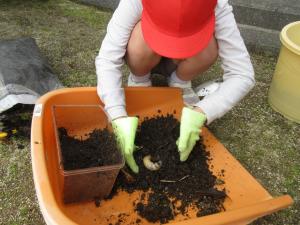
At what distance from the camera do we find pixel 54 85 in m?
1.80

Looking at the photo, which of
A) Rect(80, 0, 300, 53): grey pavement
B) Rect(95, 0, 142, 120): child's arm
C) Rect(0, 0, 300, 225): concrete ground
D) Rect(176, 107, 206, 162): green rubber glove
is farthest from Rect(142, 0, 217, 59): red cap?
Rect(80, 0, 300, 53): grey pavement

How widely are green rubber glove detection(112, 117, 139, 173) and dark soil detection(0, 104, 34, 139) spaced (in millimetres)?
428

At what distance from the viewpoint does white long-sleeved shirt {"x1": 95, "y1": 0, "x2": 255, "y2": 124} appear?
1421 mm

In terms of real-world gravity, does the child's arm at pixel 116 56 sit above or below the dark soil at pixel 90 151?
above

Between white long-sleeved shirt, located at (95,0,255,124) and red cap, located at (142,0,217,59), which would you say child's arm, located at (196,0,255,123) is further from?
red cap, located at (142,0,217,59)

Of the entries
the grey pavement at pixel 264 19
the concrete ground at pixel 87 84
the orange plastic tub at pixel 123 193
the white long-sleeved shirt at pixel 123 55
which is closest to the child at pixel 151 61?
the white long-sleeved shirt at pixel 123 55

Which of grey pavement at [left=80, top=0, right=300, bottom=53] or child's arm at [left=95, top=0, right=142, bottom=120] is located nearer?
child's arm at [left=95, top=0, right=142, bottom=120]

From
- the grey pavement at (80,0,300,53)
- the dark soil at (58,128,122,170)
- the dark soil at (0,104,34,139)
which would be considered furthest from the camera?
the grey pavement at (80,0,300,53)

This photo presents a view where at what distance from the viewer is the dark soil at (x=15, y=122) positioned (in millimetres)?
1603

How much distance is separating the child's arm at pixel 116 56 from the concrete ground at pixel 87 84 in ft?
1.35

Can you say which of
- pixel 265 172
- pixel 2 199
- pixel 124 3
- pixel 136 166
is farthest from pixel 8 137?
pixel 265 172

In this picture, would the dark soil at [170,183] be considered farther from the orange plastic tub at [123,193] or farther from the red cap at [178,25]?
the red cap at [178,25]

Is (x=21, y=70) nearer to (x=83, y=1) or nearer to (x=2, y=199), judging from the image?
(x=2, y=199)

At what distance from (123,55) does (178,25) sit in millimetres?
382
